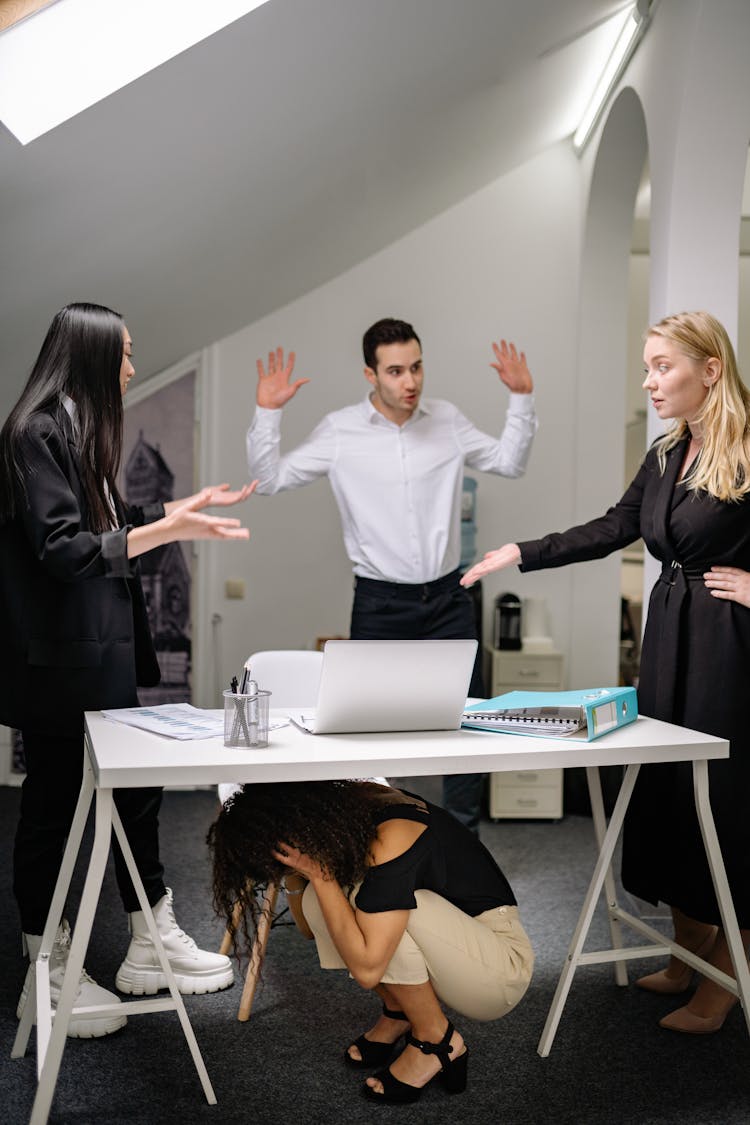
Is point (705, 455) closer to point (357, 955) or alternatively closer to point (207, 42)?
point (357, 955)

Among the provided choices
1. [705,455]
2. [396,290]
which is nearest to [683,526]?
[705,455]

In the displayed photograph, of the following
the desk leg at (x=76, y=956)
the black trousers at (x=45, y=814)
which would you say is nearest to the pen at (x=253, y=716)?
the desk leg at (x=76, y=956)

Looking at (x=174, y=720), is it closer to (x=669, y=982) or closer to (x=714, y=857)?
(x=714, y=857)

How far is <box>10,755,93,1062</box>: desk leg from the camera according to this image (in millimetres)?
2090

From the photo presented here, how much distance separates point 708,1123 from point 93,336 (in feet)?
6.87

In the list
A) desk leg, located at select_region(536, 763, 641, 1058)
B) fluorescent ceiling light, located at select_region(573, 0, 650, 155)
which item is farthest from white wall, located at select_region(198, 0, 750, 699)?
desk leg, located at select_region(536, 763, 641, 1058)

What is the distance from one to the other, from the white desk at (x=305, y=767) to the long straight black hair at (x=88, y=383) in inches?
21.4

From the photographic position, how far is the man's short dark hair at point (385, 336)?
344 centimetres

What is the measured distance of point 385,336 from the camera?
3.45 metres

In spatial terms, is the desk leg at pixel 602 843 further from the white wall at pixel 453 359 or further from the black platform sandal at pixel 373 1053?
the white wall at pixel 453 359

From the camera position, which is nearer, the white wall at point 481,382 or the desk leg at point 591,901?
the desk leg at point 591,901

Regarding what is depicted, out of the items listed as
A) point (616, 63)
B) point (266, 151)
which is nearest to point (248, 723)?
point (266, 151)

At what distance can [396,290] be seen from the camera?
5.59m

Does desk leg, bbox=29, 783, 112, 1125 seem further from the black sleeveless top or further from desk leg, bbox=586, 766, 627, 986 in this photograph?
desk leg, bbox=586, 766, 627, 986
